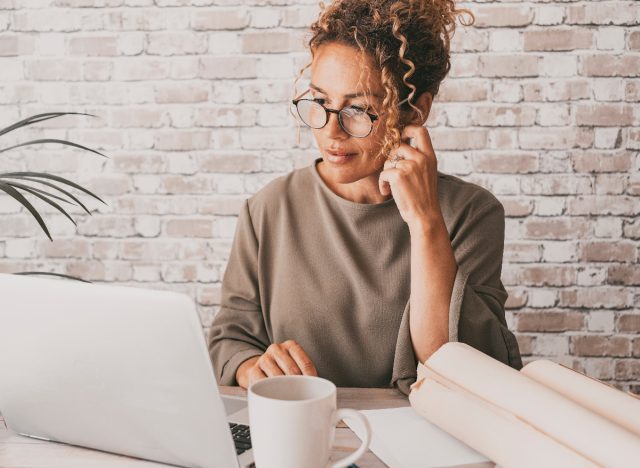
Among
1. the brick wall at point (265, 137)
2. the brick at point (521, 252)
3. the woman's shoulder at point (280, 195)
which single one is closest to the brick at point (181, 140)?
the brick wall at point (265, 137)

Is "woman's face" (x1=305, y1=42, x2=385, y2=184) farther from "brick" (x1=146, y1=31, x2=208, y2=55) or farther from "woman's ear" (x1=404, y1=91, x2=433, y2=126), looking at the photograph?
"brick" (x1=146, y1=31, x2=208, y2=55)

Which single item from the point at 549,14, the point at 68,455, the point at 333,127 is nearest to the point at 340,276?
the point at 333,127

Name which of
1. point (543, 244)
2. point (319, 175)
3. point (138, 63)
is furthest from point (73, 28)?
point (543, 244)

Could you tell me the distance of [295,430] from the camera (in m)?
0.62

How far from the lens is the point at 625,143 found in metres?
2.04

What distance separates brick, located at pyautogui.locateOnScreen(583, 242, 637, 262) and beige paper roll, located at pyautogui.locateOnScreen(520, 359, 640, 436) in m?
1.35

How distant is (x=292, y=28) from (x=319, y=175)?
2.59 ft

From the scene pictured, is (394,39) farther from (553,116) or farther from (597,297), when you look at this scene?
(597,297)

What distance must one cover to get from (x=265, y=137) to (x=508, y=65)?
810 millimetres

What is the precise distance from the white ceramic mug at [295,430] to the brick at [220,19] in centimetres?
169

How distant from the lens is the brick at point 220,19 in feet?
6.90

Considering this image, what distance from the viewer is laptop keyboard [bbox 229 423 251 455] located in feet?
2.57

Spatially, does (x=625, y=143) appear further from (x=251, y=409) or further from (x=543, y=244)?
(x=251, y=409)

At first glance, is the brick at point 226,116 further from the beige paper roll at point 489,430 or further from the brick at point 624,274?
the beige paper roll at point 489,430
